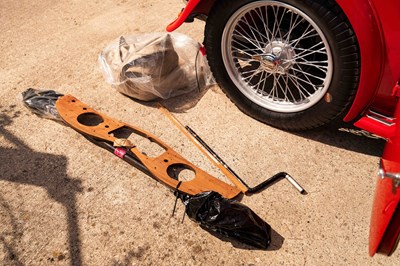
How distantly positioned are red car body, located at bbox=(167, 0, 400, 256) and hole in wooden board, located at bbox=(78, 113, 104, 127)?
1073mm

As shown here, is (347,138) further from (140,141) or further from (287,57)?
(140,141)

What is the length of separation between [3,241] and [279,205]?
1586mm

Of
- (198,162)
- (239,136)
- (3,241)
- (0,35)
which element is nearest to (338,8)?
(239,136)

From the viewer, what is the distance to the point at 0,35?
3789 mm

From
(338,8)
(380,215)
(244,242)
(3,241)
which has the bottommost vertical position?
(3,241)

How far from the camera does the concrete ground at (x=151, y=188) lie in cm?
207

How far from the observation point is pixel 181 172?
8.24 ft

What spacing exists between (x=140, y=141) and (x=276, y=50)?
1126mm

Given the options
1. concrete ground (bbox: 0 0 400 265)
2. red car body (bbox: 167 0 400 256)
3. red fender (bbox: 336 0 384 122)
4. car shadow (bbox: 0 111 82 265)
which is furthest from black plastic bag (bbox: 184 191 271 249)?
red fender (bbox: 336 0 384 122)

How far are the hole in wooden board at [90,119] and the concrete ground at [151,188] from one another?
104 mm

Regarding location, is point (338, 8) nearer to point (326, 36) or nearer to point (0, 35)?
point (326, 36)

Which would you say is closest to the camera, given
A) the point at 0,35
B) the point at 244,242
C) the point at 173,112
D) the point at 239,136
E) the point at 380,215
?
the point at 380,215

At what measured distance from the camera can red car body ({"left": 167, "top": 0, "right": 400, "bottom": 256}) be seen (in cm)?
151

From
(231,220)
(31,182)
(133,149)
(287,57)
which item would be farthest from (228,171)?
(31,182)
